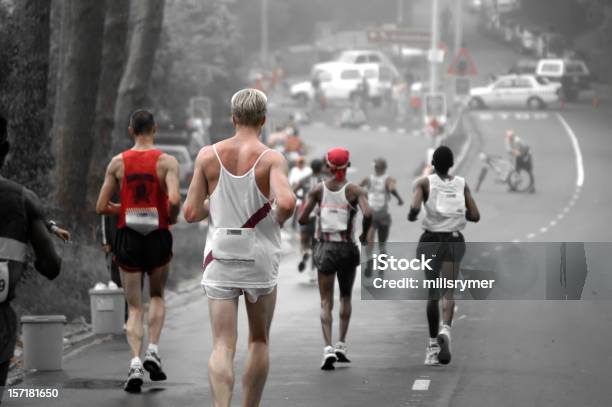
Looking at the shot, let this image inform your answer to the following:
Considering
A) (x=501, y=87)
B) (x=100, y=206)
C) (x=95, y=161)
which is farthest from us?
(x=501, y=87)

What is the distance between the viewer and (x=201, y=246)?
2683 cm

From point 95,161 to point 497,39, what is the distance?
37.0m

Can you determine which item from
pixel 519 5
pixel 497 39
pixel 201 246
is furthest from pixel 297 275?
pixel 497 39

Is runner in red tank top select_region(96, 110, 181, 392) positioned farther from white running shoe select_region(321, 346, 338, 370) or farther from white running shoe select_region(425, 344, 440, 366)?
white running shoe select_region(425, 344, 440, 366)

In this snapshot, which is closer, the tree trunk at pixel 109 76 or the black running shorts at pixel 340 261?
the black running shorts at pixel 340 261

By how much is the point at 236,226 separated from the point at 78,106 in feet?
44.5

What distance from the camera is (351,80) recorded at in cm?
7069

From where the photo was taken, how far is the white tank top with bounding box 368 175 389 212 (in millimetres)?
22797

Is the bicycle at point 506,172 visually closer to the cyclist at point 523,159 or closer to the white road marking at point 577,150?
the cyclist at point 523,159

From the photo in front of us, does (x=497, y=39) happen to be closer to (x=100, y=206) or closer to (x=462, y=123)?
(x=462, y=123)

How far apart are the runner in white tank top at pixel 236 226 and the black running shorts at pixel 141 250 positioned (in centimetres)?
313

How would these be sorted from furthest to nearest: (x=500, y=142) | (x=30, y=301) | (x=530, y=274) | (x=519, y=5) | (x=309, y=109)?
1. (x=309, y=109)
2. (x=500, y=142)
3. (x=519, y=5)
4. (x=530, y=274)
5. (x=30, y=301)

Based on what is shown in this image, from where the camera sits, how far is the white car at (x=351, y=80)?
70500 mm

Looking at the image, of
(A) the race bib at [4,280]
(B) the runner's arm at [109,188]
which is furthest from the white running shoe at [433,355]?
(A) the race bib at [4,280]
